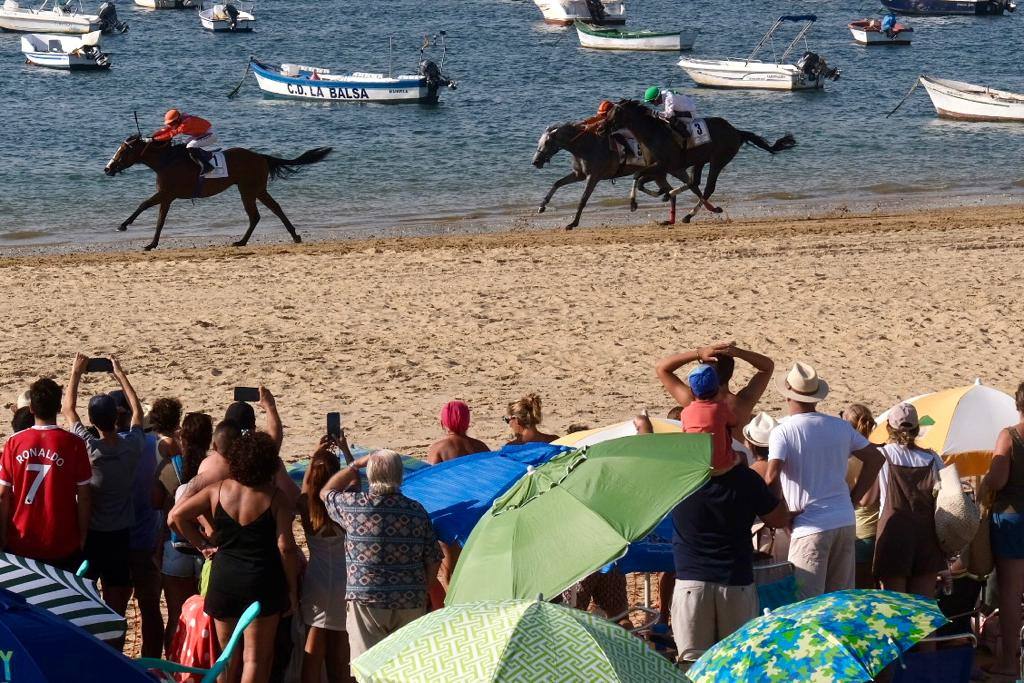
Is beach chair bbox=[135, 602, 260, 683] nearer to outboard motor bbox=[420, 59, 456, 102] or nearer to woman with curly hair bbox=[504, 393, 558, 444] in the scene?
woman with curly hair bbox=[504, 393, 558, 444]

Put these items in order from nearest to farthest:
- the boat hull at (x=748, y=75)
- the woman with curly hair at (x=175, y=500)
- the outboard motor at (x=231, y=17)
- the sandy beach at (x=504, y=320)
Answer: the woman with curly hair at (x=175, y=500) → the sandy beach at (x=504, y=320) → the boat hull at (x=748, y=75) → the outboard motor at (x=231, y=17)

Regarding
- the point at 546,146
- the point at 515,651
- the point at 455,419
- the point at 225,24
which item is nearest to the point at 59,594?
the point at 515,651

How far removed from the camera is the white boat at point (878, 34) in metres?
55.6

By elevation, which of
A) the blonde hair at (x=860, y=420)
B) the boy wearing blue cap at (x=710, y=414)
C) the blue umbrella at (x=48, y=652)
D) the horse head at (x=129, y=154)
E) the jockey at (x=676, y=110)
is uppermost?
the blue umbrella at (x=48, y=652)

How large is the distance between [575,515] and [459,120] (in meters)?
32.7

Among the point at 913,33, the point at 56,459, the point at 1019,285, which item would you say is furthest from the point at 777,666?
the point at 913,33

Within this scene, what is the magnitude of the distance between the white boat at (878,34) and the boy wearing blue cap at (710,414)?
174 ft

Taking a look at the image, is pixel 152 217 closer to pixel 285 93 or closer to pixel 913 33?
pixel 285 93

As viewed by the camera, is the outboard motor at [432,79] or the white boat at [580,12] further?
the white boat at [580,12]

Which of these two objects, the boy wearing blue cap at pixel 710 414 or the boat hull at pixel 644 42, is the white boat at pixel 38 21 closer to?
the boat hull at pixel 644 42

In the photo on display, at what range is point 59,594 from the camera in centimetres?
417

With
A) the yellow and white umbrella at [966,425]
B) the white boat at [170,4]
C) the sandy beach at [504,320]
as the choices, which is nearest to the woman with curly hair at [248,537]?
the yellow and white umbrella at [966,425]

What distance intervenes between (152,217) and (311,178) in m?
4.82

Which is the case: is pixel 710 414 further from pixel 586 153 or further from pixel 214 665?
pixel 586 153
